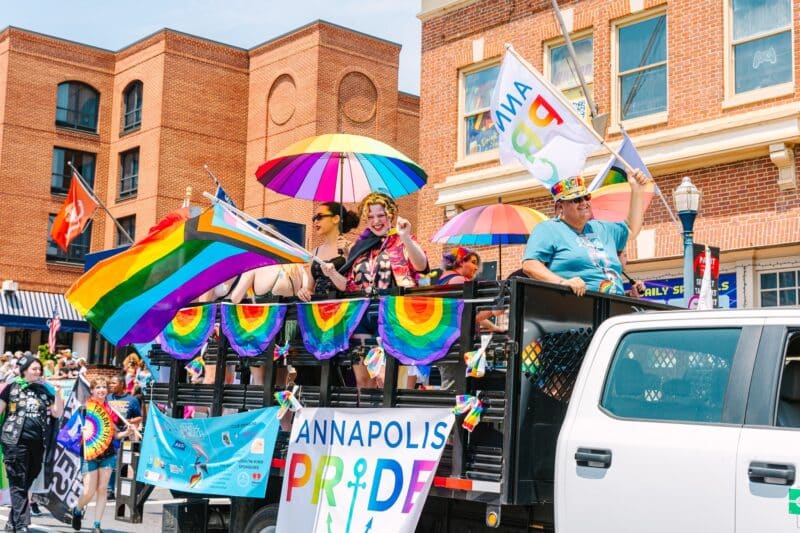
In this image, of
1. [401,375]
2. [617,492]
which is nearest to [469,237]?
[401,375]

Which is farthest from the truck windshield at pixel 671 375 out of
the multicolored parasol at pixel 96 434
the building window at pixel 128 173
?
the building window at pixel 128 173

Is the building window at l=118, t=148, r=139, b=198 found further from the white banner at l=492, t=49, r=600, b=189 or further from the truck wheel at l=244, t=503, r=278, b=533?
the truck wheel at l=244, t=503, r=278, b=533

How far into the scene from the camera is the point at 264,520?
21.7 feet

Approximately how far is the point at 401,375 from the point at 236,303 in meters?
1.57

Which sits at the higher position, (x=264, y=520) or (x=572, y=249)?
(x=572, y=249)

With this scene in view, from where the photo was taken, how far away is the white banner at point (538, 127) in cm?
989

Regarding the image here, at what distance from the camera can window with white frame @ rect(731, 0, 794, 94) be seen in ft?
48.9

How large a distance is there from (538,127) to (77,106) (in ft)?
122

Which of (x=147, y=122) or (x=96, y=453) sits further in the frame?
(x=147, y=122)

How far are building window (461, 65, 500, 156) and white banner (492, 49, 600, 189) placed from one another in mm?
8644

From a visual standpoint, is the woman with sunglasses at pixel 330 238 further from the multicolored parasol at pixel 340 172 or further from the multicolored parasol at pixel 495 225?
the multicolored parasol at pixel 495 225

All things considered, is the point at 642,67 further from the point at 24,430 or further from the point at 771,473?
the point at 771,473

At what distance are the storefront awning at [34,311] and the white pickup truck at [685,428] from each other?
38530mm

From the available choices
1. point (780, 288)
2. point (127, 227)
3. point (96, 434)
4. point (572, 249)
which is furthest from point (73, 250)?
point (572, 249)
